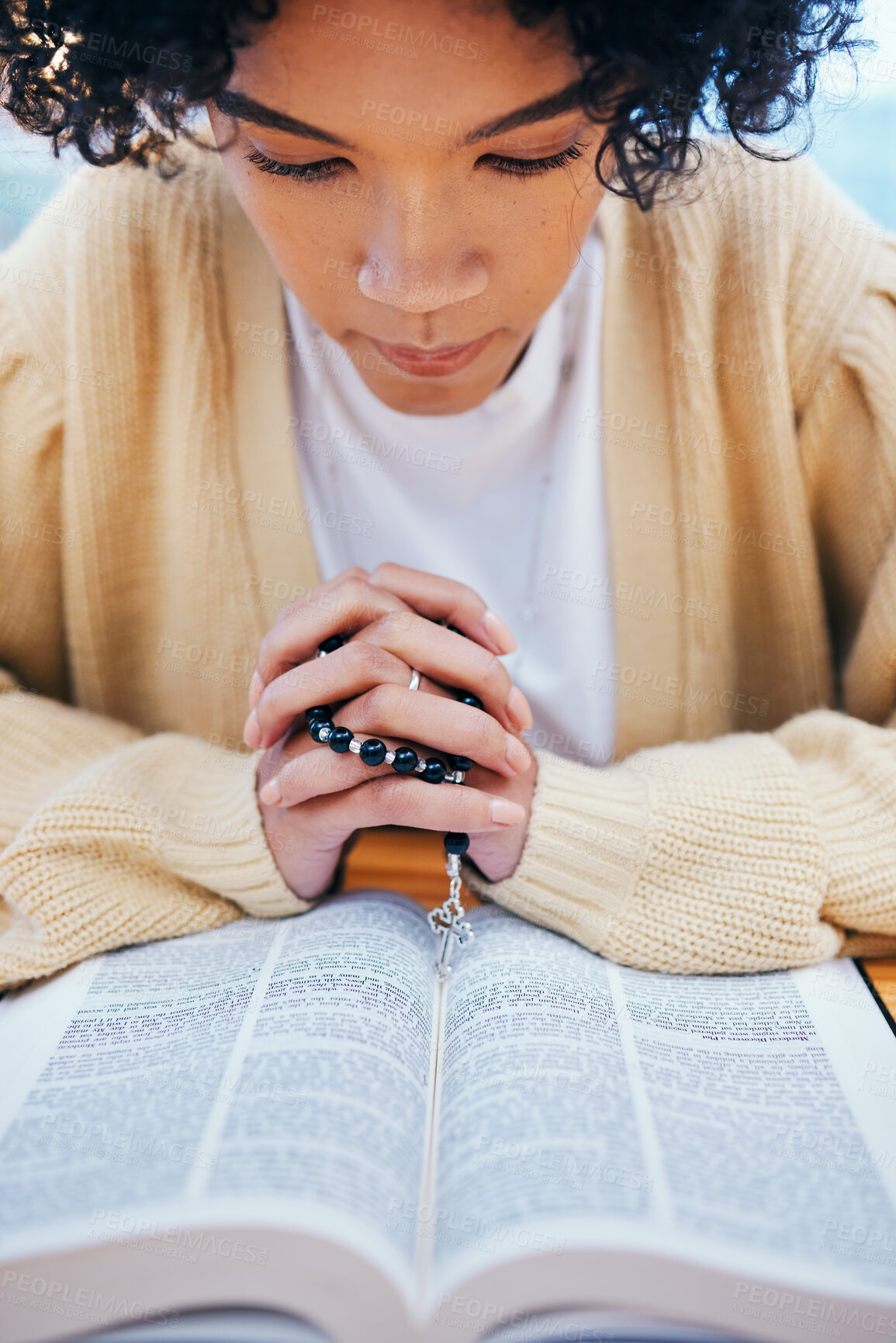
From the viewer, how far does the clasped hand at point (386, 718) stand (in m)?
0.63

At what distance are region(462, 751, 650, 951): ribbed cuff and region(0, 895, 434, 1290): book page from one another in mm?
78

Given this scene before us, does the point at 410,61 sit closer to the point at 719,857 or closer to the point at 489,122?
the point at 489,122

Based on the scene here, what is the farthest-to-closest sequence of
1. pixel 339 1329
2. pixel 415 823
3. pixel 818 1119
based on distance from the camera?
pixel 415 823, pixel 818 1119, pixel 339 1329

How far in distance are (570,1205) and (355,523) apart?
655 millimetres

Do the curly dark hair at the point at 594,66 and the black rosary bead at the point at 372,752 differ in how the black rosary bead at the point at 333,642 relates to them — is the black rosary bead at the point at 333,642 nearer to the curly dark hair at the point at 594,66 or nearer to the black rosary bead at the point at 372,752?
the black rosary bead at the point at 372,752

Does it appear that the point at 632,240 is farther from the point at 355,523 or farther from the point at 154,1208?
the point at 154,1208

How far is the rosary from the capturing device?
0.62 m

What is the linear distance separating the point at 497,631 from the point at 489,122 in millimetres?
310

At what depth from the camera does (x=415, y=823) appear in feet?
2.09

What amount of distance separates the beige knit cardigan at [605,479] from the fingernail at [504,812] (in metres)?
0.09

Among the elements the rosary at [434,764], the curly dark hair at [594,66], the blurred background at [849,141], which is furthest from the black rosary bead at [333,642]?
the blurred background at [849,141]

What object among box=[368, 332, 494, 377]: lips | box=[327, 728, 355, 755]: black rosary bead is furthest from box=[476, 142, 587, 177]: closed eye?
box=[327, 728, 355, 755]: black rosary bead

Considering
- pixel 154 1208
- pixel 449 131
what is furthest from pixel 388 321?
pixel 154 1208

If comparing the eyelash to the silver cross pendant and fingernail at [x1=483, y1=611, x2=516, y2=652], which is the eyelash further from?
the silver cross pendant
